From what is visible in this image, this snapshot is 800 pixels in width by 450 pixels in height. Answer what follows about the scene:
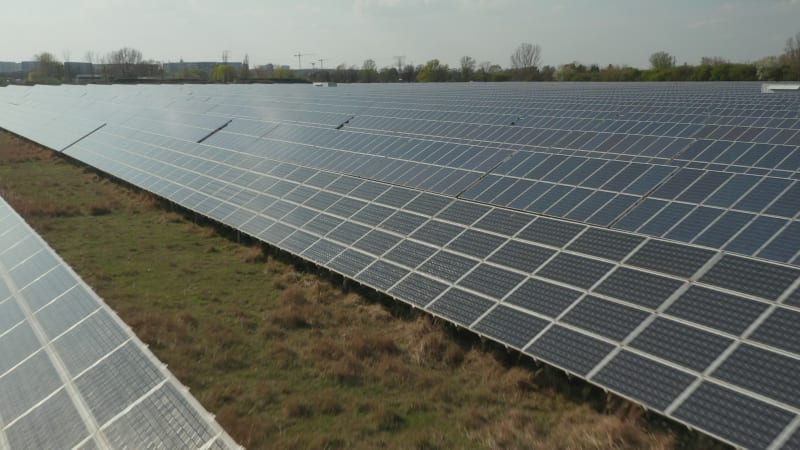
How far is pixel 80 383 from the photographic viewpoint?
8719 mm

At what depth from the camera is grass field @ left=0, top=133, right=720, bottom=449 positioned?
1123 centimetres

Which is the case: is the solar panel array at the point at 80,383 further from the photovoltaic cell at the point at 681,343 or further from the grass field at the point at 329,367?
the photovoltaic cell at the point at 681,343

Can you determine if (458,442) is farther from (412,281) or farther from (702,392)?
(412,281)

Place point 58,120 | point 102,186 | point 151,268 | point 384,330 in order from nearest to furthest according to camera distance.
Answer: point 384,330 → point 151,268 → point 102,186 → point 58,120

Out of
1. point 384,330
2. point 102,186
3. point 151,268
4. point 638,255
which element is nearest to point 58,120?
point 102,186

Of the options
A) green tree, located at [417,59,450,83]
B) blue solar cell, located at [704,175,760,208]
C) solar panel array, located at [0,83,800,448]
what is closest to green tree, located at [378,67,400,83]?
green tree, located at [417,59,450,83]

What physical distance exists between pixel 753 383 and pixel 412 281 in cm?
859

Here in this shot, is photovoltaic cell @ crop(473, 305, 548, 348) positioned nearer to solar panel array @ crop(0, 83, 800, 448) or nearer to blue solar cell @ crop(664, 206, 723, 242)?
solar panel array @ crop(0, 83, 800, 448)

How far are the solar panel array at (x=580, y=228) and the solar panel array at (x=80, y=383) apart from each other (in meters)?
7.32

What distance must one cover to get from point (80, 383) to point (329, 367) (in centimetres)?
627

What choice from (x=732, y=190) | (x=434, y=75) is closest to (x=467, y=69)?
(x=434, y=75)

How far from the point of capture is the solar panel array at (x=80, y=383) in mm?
7359

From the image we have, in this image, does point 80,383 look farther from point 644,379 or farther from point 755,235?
point 755,235

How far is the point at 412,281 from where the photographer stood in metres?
16.3
